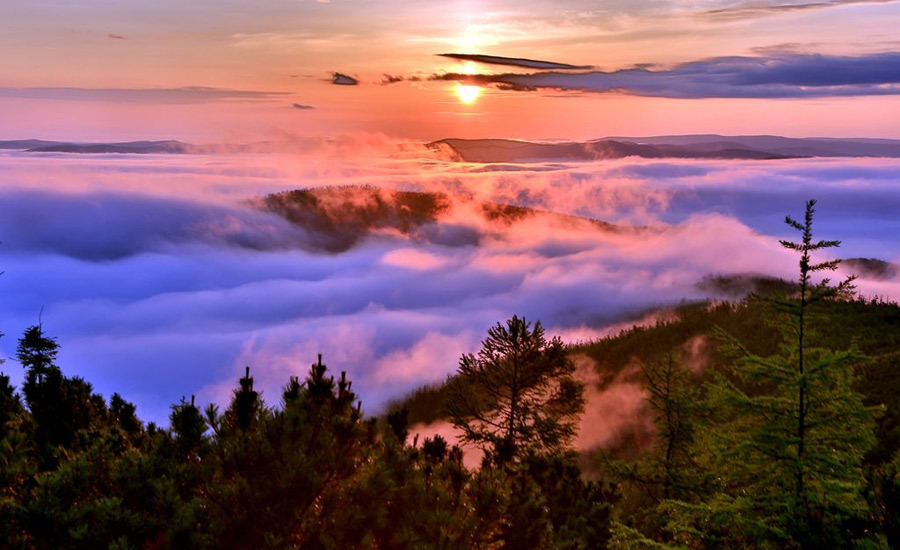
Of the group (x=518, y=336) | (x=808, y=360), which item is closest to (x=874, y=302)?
(x=518, y=336)

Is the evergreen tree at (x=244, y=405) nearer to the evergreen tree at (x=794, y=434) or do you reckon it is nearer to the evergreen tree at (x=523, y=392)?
the evergreen tree at (x=794, y=434)

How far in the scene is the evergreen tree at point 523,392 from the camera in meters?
25.0

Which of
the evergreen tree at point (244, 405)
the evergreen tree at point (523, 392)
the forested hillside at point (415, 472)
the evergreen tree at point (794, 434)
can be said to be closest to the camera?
the forested hillside at point (415, 472)

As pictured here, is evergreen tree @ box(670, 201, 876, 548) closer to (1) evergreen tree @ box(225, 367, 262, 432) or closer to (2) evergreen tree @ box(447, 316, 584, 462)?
(1) evergreen tree @ box(225, 367, 262, 432)

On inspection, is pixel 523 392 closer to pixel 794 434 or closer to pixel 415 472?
pixel 794 434

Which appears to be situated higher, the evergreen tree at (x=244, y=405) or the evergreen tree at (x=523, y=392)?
the evergreen tree at (x=244, y=405)

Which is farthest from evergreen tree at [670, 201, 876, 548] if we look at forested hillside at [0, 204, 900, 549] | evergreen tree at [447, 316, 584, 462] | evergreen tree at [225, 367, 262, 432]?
evergreen tree at [447, 316, 584, 462]

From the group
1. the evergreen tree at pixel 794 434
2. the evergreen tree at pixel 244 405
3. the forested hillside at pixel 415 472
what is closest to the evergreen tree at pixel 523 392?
the forested hillside at pixel 415 472

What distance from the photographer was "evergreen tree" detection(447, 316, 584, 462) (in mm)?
25000

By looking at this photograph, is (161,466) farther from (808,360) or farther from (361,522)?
(808,360)

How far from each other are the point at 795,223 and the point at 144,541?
38.8ft

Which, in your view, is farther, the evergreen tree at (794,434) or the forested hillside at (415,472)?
the evergreen tree at (794,434)

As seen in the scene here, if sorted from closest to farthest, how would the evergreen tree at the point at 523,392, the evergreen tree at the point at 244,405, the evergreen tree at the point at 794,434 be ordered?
the evergreen tree at the point at 244,405, the evergreen tree at the point at 794,434, the evergreen tree at the point at 523,392

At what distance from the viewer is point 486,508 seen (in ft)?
31.2
